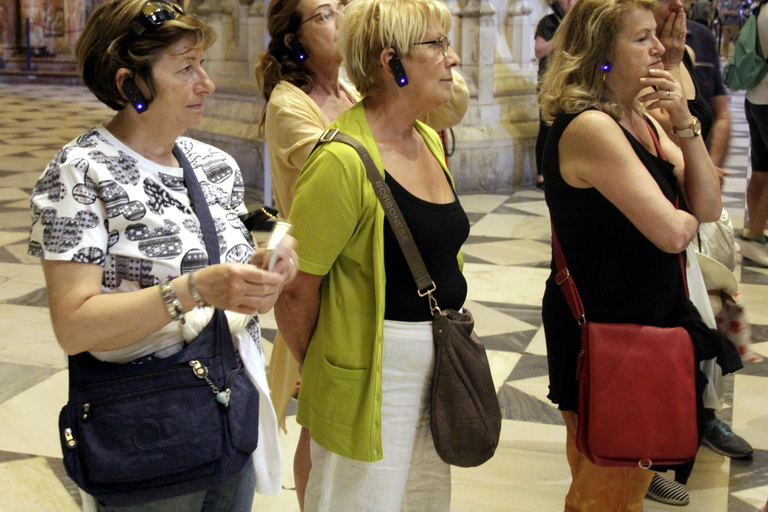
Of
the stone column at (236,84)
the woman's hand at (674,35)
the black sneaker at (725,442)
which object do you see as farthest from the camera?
the stone column at (236,84)

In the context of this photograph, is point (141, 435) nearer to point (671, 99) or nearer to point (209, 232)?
point (209, 232)

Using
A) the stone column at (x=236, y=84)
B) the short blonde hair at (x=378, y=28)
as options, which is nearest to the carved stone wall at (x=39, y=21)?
the stone column at (x=236, y=84)

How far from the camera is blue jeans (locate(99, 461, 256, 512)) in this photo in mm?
1715

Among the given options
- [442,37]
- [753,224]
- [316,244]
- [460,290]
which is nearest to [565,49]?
[442,37]

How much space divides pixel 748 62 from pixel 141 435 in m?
5.14

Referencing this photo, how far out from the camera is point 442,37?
202 cm

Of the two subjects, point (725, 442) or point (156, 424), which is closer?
point (156, 424)

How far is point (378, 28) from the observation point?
1976mm

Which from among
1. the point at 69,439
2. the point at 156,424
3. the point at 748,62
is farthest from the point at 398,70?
the point at 748,62

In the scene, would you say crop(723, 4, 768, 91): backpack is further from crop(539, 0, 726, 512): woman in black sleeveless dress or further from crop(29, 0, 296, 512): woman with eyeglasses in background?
crop(29, 0, 296, 512): woman with eyeglasses in background

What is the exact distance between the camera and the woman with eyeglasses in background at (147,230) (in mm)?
1562

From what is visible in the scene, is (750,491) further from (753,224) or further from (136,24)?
(753,224)

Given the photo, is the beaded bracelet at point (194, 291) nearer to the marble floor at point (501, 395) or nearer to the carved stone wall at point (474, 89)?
the marble floor at point (501, 395)

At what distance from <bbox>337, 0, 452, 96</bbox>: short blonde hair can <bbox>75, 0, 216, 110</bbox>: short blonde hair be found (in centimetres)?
45
